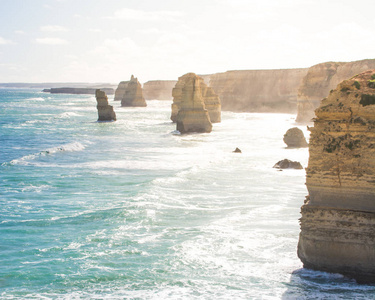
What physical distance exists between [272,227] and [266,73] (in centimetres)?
10540

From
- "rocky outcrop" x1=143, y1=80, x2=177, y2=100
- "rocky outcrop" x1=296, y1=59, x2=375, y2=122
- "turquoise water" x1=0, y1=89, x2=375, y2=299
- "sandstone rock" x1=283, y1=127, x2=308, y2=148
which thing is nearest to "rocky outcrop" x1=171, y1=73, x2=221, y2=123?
"rocky outcrop" x1=296, y1=59, x2=375, y2=122

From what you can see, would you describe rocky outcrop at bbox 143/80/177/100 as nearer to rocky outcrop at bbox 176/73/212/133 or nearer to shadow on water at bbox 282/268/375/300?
rocky outcrop at bbox 176/73/212/133

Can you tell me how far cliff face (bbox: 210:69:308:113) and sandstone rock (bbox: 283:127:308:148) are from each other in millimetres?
66244

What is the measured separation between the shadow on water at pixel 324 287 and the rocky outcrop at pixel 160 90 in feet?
563

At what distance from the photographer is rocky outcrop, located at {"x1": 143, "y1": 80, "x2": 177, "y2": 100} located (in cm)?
18225

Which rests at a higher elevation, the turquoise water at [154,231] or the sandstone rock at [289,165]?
the sandstone rock at [289,165]

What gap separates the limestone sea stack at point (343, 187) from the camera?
10250mm

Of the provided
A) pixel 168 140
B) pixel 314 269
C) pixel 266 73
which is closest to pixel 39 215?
pixel 314 269

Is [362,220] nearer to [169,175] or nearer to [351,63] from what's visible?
[169,175]

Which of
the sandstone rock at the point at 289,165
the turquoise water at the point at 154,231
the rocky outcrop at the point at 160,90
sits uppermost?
the rocky outcrop at the point at 160,90

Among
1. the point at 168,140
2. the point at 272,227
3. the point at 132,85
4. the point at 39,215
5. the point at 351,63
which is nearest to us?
the point at 272,227

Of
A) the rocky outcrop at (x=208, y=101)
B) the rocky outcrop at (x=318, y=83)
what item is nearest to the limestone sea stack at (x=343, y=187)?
the rocky outcrop at (x=318, y=83)

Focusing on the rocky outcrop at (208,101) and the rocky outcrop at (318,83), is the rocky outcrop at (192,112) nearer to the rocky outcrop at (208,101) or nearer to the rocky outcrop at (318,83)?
the rocky outcrop at (208,101)

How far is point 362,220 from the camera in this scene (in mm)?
10195
